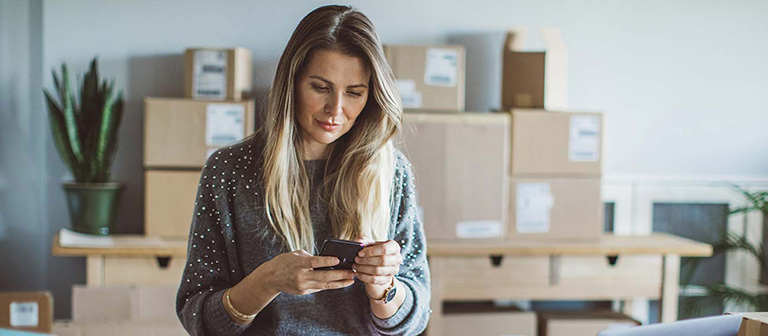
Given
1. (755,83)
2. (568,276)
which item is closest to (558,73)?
(568,276)

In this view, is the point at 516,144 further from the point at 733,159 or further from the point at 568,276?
the point at 733,159

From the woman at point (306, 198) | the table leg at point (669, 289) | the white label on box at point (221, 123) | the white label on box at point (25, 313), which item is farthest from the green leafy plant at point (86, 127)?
the table leg at point (669, 289)

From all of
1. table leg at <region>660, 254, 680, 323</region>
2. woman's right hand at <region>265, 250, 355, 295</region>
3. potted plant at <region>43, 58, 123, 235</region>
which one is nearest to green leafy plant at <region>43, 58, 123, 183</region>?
potted plant at <region>43, 58, 123, 235</region>

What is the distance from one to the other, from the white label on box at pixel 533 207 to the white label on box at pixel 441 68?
0.55 meters

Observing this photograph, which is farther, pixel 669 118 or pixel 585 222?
pixel 669 118

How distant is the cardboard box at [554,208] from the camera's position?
3.02 m

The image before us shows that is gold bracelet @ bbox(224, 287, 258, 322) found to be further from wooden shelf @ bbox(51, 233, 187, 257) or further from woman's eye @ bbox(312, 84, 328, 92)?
wooden shelf @ bbox(51, 233, 187, 257)

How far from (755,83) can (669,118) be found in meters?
0.48

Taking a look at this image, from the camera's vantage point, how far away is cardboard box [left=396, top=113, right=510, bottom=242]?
2955mm

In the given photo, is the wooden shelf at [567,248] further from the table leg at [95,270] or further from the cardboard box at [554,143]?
the table leg at [95,270]

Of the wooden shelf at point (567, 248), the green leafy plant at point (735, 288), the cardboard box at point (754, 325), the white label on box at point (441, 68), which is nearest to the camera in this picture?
the cardboard box at point (754, 325)

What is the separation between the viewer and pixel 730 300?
3.45 m

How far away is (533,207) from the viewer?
9.93ft

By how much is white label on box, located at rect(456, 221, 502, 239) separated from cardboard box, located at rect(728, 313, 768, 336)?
186 cm
